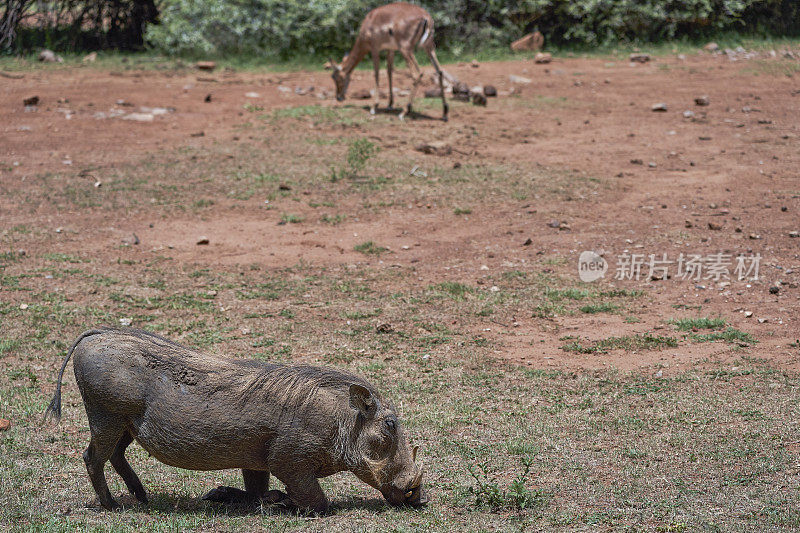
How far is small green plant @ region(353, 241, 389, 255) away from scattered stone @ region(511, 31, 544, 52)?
11.1 m

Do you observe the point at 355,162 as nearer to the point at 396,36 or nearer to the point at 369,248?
the point at 369,248

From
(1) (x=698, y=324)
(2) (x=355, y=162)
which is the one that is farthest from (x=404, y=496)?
(2) (x=355, y=162)

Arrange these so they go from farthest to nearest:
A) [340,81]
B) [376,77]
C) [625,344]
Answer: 1. [376,77]
2. [340,81]
3. [625,344]

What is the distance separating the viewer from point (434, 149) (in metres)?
13.4

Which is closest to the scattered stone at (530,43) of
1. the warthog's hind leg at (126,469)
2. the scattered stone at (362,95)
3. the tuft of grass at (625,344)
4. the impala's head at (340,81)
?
the scattered stone at (362,95)

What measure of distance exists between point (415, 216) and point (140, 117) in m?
6.68

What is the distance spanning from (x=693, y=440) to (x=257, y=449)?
2.86 m

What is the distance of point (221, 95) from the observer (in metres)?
16.6

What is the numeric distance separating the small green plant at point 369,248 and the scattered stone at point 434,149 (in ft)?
12.2

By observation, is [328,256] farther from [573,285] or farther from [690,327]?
[690,327]

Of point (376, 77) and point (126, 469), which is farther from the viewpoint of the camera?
point (376, 77)

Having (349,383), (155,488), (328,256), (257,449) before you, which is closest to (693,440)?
(349,383)

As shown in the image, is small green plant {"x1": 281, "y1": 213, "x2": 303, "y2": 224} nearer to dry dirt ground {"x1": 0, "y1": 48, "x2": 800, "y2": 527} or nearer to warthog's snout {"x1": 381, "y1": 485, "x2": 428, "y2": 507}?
dry dirt ground {"x1": 0, "y1": 48, "x2": 800, "y2": 527}

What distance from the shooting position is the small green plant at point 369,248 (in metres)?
9.83
